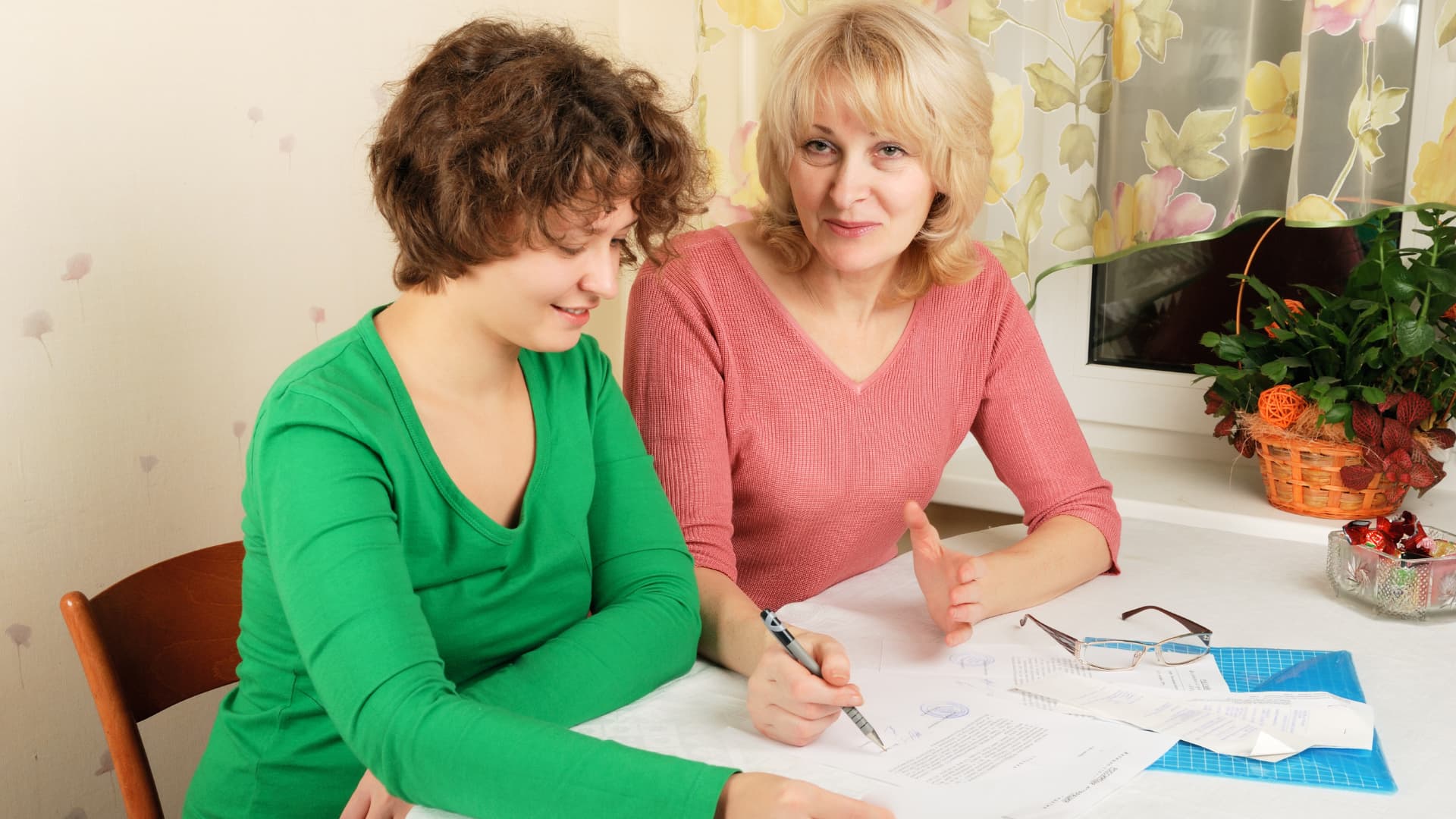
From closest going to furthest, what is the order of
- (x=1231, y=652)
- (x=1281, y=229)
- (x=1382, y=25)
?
(x=1231, y=652) < (x=1382, y=25) < (x=1281, y=229)

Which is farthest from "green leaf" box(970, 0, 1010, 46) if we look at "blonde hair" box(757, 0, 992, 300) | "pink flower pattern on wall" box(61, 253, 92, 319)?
"pink flower pattern on wall" box(61, 253, 92, 319)

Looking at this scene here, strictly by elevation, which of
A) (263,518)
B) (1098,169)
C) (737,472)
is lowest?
(737,472)

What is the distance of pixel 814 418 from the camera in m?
1.51

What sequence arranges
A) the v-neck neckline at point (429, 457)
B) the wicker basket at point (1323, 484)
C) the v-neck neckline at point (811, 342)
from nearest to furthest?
1. the v-neck neckline at point (429, 457)
2. the v-neck neckline at point (811, 342)
3. the wicker basket at point (1323, 484)

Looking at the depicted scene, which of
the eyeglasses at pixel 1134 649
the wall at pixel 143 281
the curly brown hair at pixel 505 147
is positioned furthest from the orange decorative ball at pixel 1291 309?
the wall at pixel 143 281

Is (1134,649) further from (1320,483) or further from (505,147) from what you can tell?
(505,147)

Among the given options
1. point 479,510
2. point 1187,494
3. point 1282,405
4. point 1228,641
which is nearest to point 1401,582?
point 1228,641

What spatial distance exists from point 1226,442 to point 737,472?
976mm

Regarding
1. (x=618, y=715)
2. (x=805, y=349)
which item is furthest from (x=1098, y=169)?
(x=618, y=715)

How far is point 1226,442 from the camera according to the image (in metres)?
2.04

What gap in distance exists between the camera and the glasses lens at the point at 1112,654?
3.77 ft

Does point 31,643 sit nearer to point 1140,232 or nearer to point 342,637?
point 342,637

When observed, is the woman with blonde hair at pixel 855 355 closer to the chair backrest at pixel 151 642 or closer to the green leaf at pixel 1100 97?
the green leaf at pixel 1100 97

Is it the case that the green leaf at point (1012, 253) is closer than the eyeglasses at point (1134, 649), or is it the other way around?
the eyeglasses at point (1134, 649)
